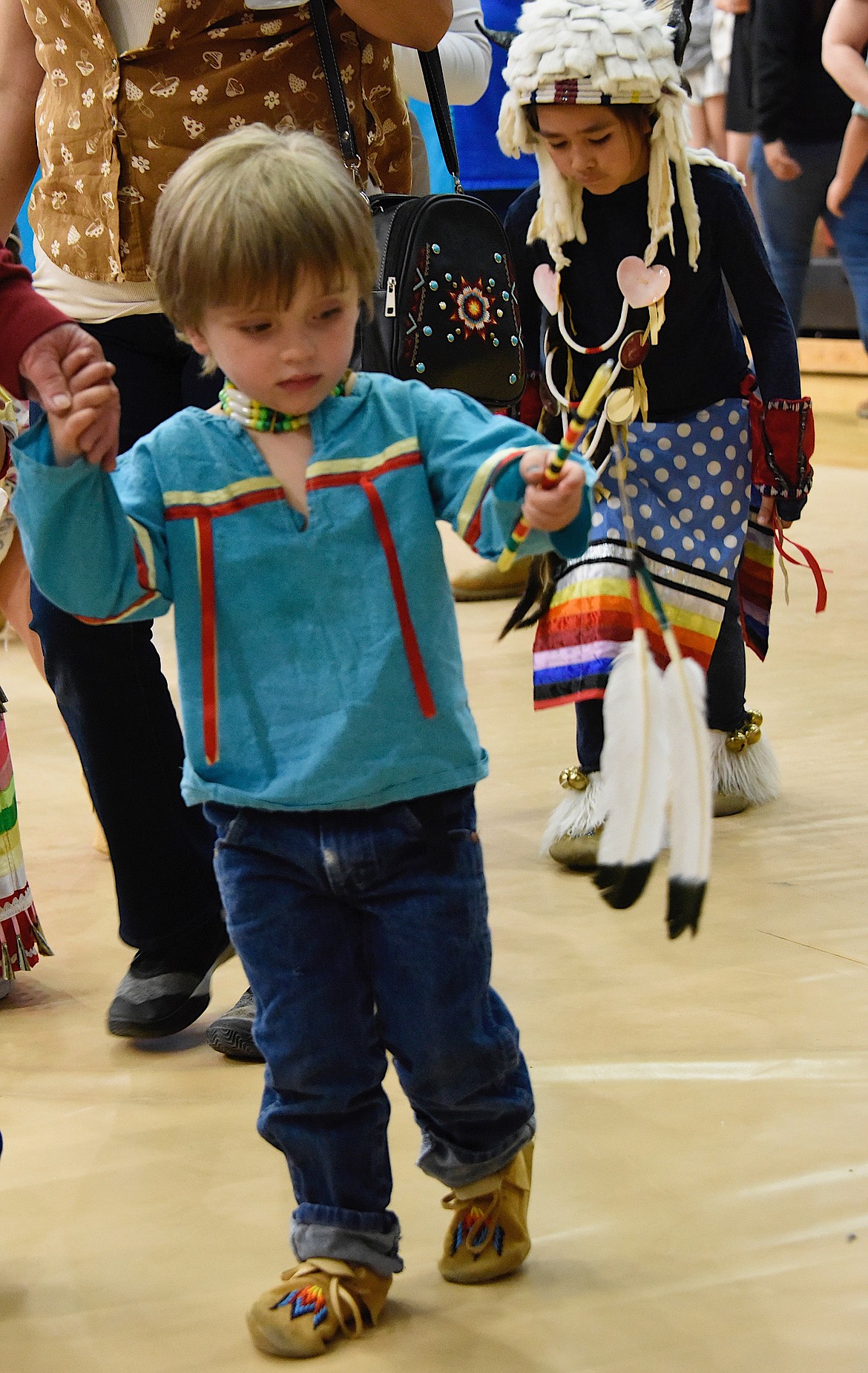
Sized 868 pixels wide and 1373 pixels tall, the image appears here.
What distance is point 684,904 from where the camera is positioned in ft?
4.59

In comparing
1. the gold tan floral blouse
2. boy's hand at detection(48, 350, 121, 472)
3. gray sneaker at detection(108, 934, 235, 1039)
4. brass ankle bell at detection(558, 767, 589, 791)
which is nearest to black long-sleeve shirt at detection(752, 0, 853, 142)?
brass ankle bell at detection(558, 767, 589, 791)

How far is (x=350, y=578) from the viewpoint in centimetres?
152

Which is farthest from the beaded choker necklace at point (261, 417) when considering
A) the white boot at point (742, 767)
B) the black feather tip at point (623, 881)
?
the white boot at point (742, 767)

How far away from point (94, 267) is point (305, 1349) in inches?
50.2

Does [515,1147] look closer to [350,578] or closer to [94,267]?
[350,578]

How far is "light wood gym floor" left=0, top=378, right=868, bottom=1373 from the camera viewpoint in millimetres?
1574

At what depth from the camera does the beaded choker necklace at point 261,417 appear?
156 centimetres

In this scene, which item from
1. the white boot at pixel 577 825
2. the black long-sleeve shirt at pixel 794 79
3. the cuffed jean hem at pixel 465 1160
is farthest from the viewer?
the black long-sleeve shirt at pixel 794 79

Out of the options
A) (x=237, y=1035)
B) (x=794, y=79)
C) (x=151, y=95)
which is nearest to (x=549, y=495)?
(x=151, y=95)

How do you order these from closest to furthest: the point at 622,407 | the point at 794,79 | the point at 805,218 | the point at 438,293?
the point at 438,293 → the point at 622,407 → the point at 794,79 → the point at 805,218

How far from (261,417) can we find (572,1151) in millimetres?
889

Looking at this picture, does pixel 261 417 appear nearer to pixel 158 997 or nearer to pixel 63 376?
pixel 63 376

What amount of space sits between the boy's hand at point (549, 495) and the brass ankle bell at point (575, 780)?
5.01ft

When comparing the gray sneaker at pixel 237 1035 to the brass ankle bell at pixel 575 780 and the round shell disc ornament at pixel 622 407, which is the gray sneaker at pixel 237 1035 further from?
the round shell disc ornament at pixel 622 407
